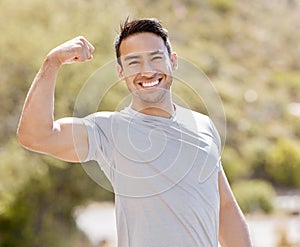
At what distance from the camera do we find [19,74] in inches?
389

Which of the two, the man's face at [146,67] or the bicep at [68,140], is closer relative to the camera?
the bicep at [68,140]

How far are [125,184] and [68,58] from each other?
277mm

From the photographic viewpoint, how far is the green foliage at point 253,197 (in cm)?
1929

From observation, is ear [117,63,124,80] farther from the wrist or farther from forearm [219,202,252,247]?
forearm [219,202,252,247]

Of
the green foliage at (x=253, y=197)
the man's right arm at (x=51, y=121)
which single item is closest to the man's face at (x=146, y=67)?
the man's right arm at (x=51, y=121)

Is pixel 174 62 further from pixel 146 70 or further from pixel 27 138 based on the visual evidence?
pixel 27 138

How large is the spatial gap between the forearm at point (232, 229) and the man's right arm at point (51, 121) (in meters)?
0.39

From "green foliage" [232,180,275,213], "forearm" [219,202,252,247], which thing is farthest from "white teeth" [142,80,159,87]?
"green foliage" [232,180,275,213]

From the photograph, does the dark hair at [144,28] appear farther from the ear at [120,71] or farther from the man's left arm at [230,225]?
the man's left arm at [230,225]

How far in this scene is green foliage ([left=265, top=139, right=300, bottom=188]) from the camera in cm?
2355

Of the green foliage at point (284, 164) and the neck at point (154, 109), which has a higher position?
the green foliage at point (284, 164)

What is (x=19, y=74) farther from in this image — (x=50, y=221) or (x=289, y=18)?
(x=289, y=18)

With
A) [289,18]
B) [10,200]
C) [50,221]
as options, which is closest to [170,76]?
[10,200]

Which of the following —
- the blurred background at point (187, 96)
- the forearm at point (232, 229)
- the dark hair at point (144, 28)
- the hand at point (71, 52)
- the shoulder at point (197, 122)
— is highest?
the blurred background at point (187, 96)
